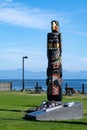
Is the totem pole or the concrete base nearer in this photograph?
the concrete base

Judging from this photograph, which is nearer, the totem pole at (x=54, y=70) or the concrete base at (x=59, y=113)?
the concrete base at (x=59, y=113)

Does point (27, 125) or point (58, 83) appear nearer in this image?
point (27, 125)

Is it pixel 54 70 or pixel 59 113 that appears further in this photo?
pixel 54 70

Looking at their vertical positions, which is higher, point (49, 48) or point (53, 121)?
point (49, 48)

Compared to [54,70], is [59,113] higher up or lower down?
lower down

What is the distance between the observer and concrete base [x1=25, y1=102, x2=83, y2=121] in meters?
22.2

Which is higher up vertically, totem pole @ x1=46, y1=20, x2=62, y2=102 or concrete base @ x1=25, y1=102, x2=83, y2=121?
totem pole @ x1=46, y1=20, x2=62, y2=102

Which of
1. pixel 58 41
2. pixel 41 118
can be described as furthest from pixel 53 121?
pixel 58 41

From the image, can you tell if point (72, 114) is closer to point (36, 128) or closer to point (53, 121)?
point (53, 121)

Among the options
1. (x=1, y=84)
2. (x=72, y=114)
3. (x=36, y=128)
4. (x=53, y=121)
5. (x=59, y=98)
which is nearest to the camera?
(x=36, y=128)

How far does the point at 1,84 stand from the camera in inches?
2402

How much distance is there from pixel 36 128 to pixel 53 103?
5.32m

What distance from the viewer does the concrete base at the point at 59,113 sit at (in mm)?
22181

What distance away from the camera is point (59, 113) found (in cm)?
2267
